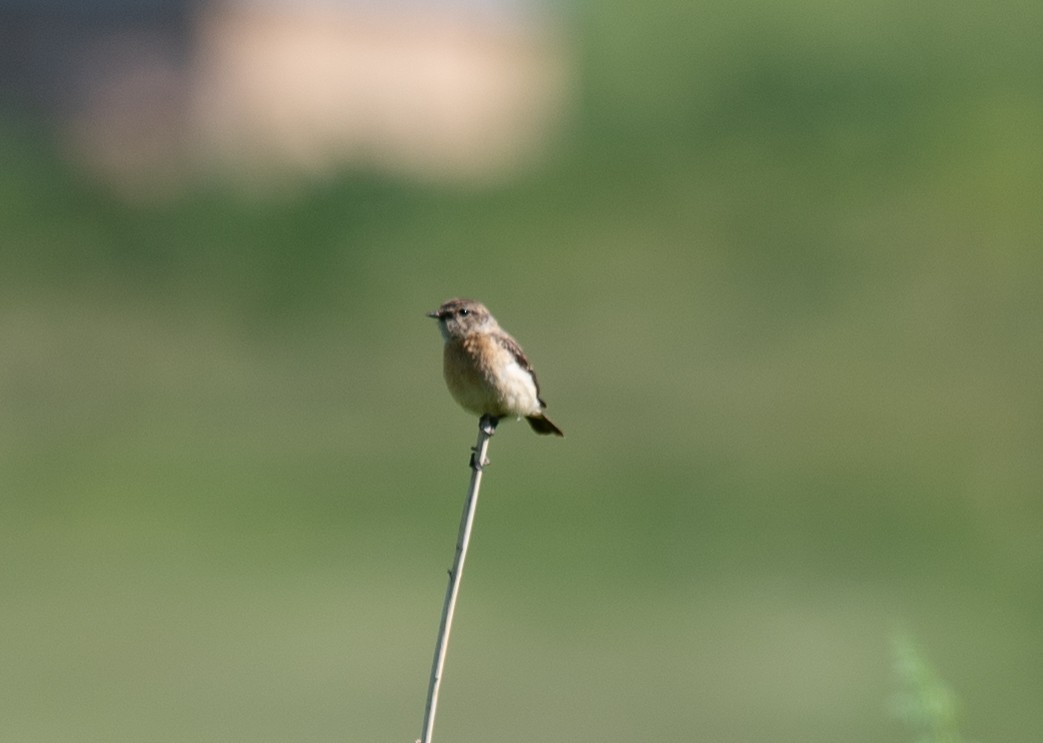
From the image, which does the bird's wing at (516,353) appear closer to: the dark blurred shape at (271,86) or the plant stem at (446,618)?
the plant stem at (446,618)

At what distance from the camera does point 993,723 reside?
9.58m

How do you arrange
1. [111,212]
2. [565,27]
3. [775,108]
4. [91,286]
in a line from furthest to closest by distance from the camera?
[565,27] < [775,108] < [111,212] < [91,286]

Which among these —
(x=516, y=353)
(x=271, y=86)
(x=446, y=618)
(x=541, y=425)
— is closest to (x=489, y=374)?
(x=516, y=353)

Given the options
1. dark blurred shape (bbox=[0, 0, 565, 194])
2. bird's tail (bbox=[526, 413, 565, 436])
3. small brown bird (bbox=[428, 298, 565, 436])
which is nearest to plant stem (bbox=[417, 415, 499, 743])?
small brown bird (bbox=[428, 298, 565, 436])

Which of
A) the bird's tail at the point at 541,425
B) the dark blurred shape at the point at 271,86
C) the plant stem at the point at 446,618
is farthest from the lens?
the dark blurred shape at the point at 271,86

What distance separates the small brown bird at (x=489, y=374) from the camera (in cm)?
419

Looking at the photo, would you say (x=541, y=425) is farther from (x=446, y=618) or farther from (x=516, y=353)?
(x=446, y=618)

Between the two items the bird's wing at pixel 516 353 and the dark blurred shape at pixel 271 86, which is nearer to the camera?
the bird's wing at pixel 516 353

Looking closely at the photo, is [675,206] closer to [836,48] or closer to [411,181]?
[411,181]

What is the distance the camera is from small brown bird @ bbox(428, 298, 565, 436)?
13.8 ft

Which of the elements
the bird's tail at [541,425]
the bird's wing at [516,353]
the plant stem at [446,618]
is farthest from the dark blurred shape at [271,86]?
the plant stem at [446,618]

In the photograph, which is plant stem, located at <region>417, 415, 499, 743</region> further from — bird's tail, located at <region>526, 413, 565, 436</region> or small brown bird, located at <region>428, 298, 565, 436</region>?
bird's tail, located at <region>526, 413, 565, 436</region>

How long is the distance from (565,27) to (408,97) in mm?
3892

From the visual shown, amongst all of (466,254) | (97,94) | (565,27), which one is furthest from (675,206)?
(565,27)
